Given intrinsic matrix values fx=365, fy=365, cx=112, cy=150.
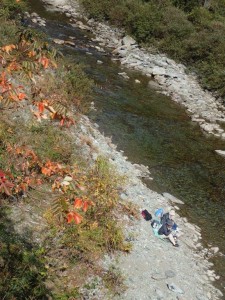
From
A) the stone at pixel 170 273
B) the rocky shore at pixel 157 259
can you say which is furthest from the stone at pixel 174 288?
the stone at pixel 170 273

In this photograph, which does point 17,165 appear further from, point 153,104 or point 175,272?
point 153,104

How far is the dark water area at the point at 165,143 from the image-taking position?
13.0m

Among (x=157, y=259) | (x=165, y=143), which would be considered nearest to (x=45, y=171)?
(x=157, y=259)

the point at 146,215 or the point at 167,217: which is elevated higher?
the point at 167,217

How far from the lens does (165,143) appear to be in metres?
17.1

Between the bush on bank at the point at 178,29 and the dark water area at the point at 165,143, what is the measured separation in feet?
18.8

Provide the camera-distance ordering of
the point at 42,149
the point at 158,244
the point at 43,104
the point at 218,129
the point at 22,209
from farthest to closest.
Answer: the point at 218,129, the point at 42,149, the point at 158,244, the point at 22,209, the point at 43,104

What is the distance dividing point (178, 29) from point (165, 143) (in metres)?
17.9

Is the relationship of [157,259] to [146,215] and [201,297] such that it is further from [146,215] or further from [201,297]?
[146,215]

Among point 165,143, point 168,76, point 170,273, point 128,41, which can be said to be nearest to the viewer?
point 170,273

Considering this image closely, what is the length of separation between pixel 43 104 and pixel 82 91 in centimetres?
1292

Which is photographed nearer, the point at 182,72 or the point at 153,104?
the point at 153,104

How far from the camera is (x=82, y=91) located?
57.2ft

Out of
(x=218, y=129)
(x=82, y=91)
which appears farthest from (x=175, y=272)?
(x=218, y=129)
